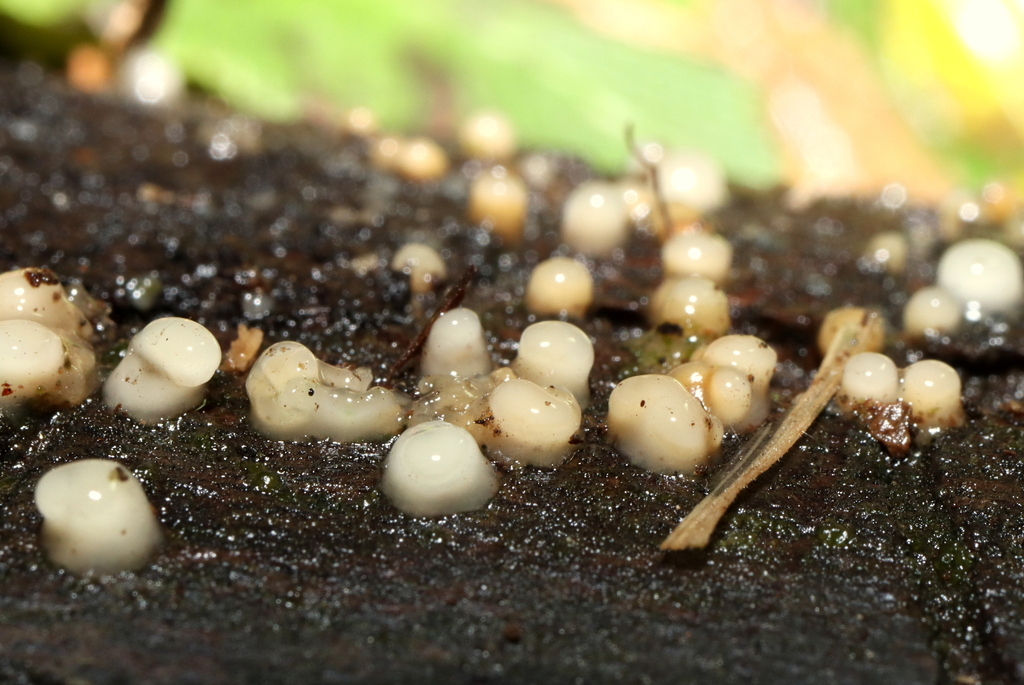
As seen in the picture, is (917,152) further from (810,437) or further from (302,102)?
(810,437)

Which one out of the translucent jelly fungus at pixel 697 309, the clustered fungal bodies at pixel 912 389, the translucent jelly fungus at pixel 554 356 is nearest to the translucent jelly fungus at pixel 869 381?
the clustered fungal bodies at pixel 912 389

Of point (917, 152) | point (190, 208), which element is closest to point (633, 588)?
point (190, 208)

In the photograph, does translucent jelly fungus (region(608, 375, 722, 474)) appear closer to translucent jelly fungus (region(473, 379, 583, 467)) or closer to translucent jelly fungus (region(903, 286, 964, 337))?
A: translucent jelly fungus (region(473, 379, 583, 467))

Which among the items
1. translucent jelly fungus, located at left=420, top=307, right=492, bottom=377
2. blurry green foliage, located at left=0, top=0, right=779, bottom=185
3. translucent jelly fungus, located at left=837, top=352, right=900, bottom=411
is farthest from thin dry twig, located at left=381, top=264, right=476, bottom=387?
blurry green foliage, located at left=0, top=0, right=779, bottom=185

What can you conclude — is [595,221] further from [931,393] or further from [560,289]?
[931,393]

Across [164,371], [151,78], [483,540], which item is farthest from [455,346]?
[151,78]

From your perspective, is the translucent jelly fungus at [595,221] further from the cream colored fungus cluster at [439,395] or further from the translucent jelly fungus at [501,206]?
the cream colored fungus cluster at [439,395]
